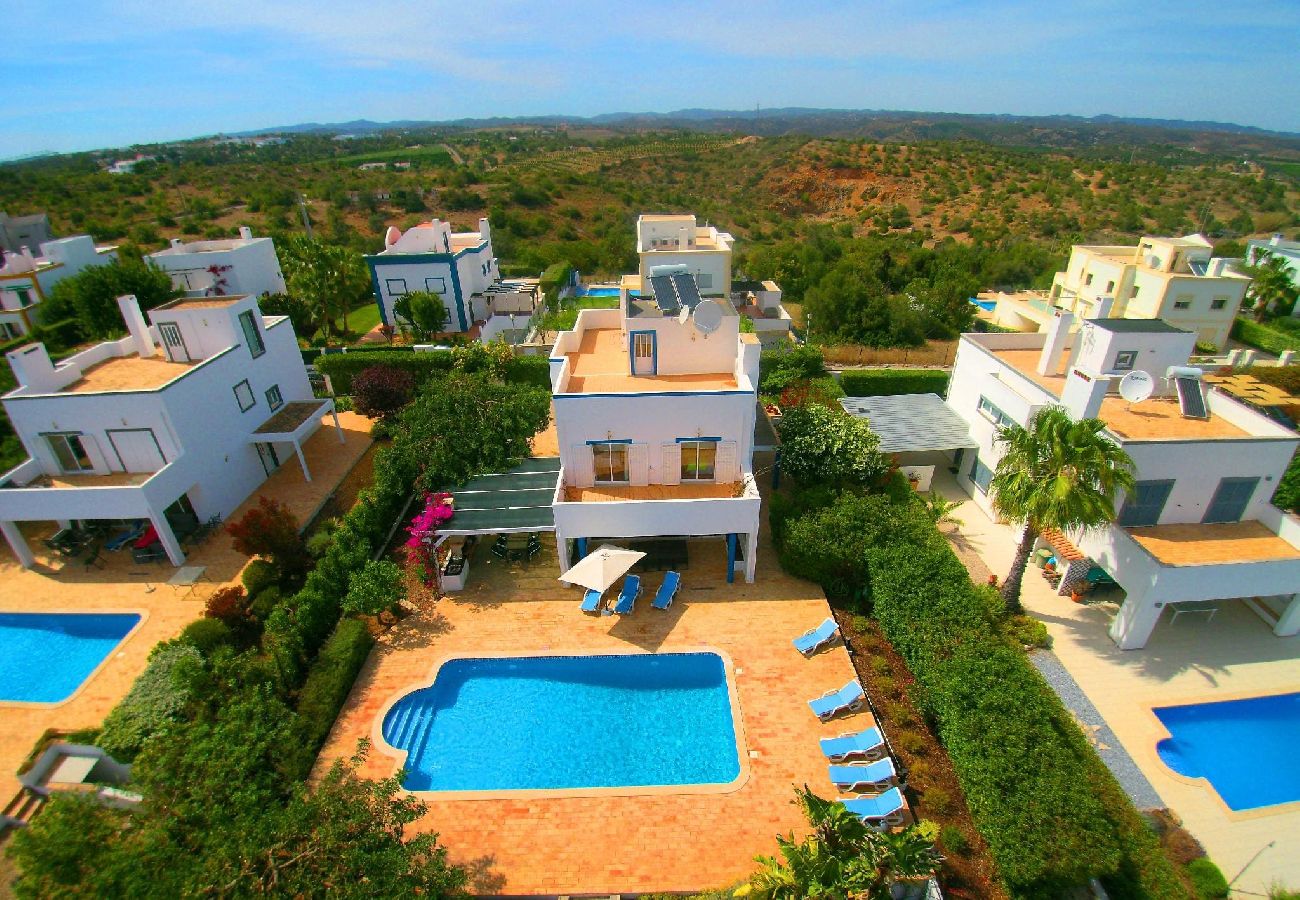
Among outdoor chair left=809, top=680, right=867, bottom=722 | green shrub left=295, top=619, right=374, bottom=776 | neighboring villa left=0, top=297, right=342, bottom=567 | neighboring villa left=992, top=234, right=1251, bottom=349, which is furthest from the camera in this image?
neighboring villa left=992, top=234, right=1251, bottom=349

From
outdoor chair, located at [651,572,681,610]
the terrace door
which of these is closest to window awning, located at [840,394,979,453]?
the terrace door

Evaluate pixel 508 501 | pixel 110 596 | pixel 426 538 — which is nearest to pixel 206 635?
pixel 426 538

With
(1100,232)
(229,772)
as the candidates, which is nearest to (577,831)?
(229,772)

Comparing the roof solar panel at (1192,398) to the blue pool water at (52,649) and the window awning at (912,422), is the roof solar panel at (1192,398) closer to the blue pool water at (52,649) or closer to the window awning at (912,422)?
the window awning at (912,422)

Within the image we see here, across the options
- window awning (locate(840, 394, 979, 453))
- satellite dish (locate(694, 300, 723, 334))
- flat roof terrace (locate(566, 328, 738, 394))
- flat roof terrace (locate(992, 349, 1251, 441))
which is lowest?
window awning (locate(840, 394, 979, 453))

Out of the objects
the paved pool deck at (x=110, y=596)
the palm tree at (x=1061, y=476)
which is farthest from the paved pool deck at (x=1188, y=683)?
the paved pool deck at (x=110, y=596)

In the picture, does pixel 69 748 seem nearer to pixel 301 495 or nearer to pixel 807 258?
pixel 301 495

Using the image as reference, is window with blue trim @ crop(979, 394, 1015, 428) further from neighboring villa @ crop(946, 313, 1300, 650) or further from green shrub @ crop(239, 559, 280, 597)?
green shrub @ crop(239, 559, 280, 597)
